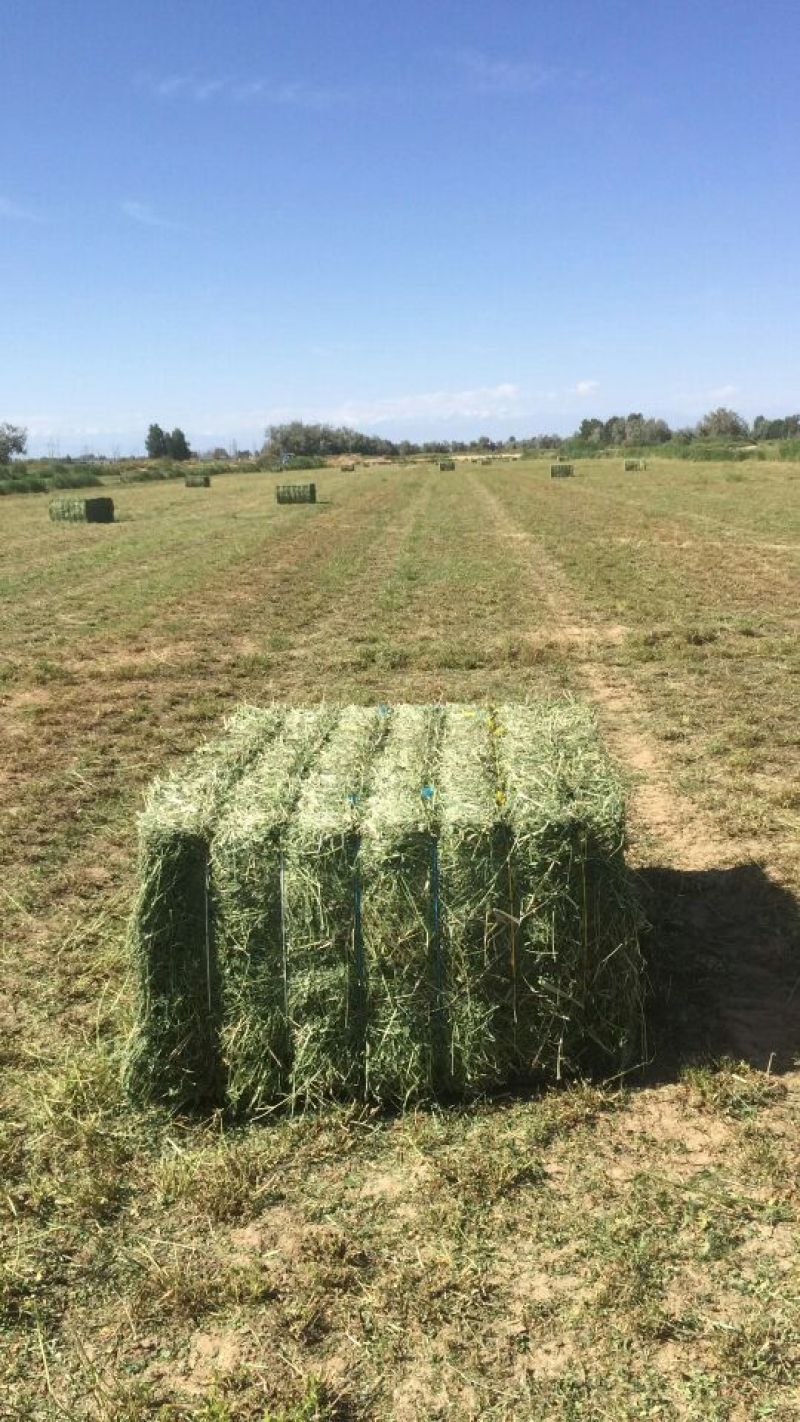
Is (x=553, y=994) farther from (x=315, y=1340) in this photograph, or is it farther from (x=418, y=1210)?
(x=315, y=1340)

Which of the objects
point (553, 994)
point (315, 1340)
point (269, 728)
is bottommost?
point (315, 1340)

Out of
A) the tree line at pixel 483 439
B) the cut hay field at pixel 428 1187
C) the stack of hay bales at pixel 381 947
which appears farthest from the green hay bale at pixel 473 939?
the tree line at pixel 483 439

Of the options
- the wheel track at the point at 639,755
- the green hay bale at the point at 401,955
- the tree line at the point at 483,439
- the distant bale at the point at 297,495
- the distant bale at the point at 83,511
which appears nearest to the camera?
the green hay bale at the point at 401,955

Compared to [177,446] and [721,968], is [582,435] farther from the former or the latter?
[721,968]

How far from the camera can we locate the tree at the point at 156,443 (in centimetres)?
12412

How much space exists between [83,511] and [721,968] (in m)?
34.1

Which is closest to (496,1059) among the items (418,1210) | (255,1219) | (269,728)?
(418,1210)

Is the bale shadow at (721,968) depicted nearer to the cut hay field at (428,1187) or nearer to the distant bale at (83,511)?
the cut hay field at (428,1187)

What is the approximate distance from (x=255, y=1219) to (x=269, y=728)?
2.90 metres

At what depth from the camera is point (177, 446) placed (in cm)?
12756

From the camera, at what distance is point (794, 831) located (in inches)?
268

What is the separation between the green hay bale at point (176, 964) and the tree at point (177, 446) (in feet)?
424

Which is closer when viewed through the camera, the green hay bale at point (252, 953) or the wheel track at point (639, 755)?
the green hay bale at point (252, 953)

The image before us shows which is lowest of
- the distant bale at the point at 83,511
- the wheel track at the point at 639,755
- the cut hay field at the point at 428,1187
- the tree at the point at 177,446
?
the cut hay field at the point at 428,1187
